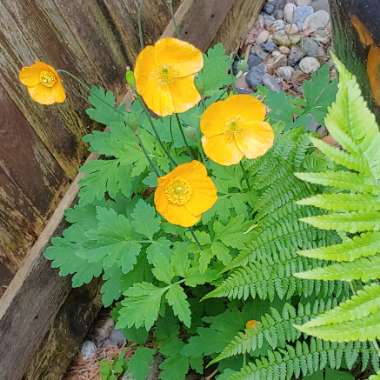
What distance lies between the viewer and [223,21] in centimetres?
333

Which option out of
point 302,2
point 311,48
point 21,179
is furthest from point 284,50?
point 21,179

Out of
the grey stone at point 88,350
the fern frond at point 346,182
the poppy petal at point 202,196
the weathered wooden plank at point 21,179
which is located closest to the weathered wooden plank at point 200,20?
the weathered wooden plank at point 21,179

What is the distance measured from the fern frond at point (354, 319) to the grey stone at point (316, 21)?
105 inches

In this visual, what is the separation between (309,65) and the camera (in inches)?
136

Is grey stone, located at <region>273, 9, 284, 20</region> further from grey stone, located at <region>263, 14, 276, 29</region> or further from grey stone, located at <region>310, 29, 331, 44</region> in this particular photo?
grey stone, located at <region>310, 29, 331, 44</region>

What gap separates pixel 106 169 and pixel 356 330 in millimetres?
1346

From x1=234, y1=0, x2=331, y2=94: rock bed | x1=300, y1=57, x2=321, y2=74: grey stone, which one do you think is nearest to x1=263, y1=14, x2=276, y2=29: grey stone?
x1=234, y1=0, x2=331, y2=94: rock bed

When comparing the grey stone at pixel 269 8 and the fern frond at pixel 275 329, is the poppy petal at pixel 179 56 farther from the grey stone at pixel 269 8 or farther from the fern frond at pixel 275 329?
the grey stone at pixel 269 8

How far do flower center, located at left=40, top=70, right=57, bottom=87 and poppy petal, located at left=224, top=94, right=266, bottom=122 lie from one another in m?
0.61

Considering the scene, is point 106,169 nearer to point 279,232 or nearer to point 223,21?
point 279,232

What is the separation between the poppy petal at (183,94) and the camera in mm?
1765

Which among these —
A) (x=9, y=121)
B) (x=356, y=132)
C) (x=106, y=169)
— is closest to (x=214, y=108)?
(x=356, y=132)

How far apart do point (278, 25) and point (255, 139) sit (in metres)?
2.02

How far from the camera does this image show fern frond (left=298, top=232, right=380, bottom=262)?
48.3 inches
